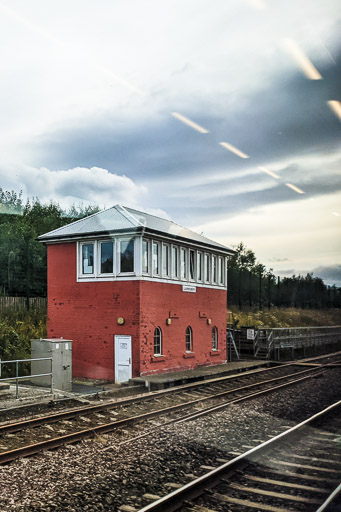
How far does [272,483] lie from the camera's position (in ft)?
23.5

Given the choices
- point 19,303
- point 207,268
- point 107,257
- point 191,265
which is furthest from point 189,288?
point 19,303

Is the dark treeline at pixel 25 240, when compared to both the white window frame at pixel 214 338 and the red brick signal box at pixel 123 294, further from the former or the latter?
the white window frame at pixel 214 338

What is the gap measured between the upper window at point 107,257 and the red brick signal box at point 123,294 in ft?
0.13

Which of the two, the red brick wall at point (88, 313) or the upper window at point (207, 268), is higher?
the upper window at point (207, 268)

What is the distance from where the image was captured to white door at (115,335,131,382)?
18.3 m

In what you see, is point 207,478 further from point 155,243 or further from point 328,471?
point 155,243

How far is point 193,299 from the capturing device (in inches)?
878

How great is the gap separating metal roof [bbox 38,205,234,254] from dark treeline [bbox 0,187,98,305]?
47cm

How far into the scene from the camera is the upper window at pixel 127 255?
18781 millimetres

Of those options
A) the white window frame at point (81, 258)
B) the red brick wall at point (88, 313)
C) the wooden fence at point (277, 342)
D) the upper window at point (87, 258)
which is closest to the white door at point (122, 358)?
the red brick wall at point (88, 313)

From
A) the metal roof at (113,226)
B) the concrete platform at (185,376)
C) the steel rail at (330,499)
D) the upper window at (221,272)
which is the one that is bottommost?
the concrete platform at (185,376)

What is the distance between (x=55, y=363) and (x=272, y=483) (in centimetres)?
988

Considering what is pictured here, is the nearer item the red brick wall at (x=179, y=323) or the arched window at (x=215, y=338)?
the red brick wall at (x=179, y=323)

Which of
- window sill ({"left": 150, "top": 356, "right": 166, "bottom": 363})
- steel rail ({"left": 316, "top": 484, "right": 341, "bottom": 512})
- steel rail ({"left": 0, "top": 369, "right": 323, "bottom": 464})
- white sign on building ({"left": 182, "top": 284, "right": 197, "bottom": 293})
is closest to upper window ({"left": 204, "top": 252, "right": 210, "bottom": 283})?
white sign on building ({"left": 182, "top": 284, "right": 197, "bottom": 293})
